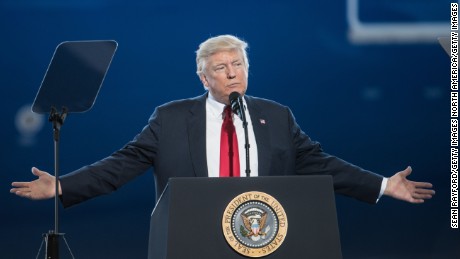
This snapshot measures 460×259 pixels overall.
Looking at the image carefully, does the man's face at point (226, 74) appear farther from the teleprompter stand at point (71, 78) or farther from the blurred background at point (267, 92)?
the blurred background at point (267, 92)

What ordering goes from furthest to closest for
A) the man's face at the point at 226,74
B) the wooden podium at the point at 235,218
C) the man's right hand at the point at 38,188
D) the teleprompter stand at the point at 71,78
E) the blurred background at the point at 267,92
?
the blurred background at the point at 267,92 < the man's face at the point at 226,74 < the teleprompter stand at the point at 71,78 < the man's right hand at the point at 38,188 < the wooden podium at the point at 235,218

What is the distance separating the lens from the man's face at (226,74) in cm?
293

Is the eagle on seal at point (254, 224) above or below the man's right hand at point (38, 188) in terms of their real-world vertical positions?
below

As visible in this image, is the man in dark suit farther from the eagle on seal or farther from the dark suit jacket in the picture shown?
the eagle on seal

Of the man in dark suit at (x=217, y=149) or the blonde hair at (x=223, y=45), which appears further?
the blonde hair at (x=223, y=45)

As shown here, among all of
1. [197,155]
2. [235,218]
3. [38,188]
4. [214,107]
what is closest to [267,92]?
[214,107]

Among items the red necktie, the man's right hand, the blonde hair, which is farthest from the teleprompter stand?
the red necktie

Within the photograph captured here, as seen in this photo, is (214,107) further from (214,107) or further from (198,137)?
(198,137)

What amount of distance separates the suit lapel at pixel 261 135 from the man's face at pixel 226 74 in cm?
10

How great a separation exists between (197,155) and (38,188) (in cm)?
60

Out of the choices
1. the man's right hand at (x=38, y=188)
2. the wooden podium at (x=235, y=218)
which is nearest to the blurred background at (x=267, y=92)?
the man's right hand at (x=38, y=188)

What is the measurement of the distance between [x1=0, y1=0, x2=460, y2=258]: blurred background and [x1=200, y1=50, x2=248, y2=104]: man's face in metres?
0.90

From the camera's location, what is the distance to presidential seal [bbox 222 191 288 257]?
2041mm

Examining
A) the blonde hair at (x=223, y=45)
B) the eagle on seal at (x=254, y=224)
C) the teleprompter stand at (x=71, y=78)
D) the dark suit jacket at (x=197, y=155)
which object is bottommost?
the eagle on seal at (x=254, y=224)
